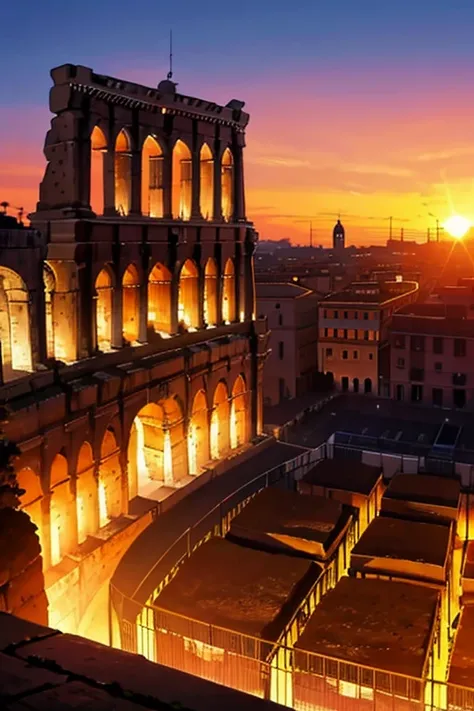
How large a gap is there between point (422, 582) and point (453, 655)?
4.09 m

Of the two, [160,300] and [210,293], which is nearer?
[160,300]

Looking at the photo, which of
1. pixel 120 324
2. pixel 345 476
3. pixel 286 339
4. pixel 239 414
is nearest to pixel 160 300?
pixel 120 324

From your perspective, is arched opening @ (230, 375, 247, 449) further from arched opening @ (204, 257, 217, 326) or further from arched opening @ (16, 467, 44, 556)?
arched opening @ (16, 467, 44, 556)

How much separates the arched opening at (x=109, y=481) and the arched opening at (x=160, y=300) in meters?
5.95

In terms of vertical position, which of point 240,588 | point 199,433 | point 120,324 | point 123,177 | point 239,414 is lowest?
point 240,588

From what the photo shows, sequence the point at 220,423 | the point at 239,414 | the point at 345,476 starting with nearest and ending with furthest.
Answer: the point at 345,476 < the point at 220,423 < the point at 239,414

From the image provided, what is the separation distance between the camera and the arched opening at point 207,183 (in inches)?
1373

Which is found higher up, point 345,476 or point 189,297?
point 189,297

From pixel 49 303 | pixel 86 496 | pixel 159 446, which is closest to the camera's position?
pixel 86 496

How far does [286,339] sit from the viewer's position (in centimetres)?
6394

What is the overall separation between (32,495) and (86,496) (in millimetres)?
2970

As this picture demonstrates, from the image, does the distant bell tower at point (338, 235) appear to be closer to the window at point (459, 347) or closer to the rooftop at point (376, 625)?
the window at point (459, 347)

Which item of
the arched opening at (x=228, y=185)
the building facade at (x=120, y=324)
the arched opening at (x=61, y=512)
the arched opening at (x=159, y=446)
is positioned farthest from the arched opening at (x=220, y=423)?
the arched opening at (x=61, y=512)

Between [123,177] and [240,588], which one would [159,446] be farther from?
[240,588]
